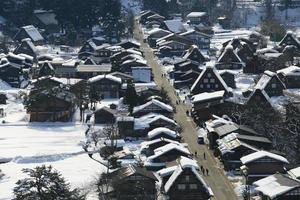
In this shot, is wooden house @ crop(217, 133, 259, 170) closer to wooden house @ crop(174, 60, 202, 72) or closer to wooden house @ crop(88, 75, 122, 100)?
wooden house @ crop(88, 75, 122, 100)

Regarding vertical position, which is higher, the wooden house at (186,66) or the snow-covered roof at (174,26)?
the snow-covered roof at (174,26)

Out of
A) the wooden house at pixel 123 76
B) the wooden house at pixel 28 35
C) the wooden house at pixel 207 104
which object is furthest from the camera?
the wooden house at pixel 28 35

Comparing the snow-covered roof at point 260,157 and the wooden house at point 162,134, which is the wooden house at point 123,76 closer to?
the wooden house at point 162,134

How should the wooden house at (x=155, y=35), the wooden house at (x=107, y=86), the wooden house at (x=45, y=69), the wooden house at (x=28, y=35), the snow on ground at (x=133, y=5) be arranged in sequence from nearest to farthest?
the wooden house at (x=107, y=86) < the wooden house at (x=45, y=69) < the wooden house at (x=28, y=35) < the wooden house at (x=155, y=35) < the snow on ground at (x=133, y=5)

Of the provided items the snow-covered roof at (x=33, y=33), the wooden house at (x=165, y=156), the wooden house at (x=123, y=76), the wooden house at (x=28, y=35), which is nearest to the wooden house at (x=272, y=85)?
the wooden house at (x=123, y=76)

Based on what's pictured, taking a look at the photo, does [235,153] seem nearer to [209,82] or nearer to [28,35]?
[209,82]

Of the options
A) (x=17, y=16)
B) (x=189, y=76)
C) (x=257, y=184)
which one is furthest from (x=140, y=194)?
(x=17, y=16)

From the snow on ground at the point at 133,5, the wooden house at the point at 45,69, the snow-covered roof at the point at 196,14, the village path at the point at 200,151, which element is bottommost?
the village path at the point at 200,151

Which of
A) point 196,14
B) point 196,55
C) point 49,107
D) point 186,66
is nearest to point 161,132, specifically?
point 49,107

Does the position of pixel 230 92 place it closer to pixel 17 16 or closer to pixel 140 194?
pixel 140 194
